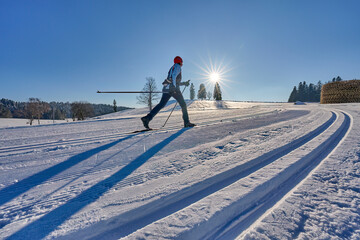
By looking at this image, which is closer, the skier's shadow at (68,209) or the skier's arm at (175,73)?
the skier's shadow at (68,209)

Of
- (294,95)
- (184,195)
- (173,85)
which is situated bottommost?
(184,195)

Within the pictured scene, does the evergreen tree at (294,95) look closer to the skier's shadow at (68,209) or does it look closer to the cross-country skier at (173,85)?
the cross-country skier at (173,85)

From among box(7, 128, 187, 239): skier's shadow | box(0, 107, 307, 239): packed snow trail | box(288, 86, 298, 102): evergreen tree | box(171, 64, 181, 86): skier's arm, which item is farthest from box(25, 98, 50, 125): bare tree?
box(288, 86, 298, 102): evergreen tree

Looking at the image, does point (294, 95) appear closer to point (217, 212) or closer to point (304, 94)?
point (304, 94)

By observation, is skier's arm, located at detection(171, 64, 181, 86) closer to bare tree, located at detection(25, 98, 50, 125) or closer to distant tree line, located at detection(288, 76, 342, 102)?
bare tree, located at detection(25, 98, 50, 125)

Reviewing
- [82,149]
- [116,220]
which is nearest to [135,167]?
[116,220]

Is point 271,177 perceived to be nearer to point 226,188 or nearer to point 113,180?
point 226,188

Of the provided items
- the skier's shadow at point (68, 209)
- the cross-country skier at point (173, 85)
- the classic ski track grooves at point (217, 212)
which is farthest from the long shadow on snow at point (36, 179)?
the cross-country skier at point (173, 85)

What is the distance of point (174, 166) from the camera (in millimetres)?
1720

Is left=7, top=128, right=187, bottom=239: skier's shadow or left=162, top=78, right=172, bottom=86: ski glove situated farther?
left=162, top=78, right=172, bottom=86: ski glove

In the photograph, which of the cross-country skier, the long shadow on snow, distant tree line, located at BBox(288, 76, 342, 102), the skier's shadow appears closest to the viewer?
the skier's shadow

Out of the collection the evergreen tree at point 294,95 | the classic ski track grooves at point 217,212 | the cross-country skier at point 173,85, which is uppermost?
the evergreen tree at point 294,95

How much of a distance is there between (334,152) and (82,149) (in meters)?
3.71

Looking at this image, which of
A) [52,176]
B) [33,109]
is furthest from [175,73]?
[33,109]
